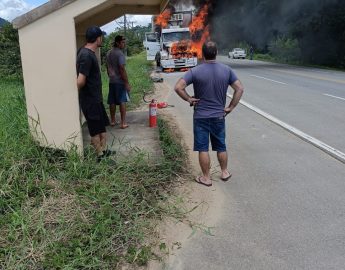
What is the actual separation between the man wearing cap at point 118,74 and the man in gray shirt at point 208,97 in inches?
98.3

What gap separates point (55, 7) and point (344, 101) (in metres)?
9.42

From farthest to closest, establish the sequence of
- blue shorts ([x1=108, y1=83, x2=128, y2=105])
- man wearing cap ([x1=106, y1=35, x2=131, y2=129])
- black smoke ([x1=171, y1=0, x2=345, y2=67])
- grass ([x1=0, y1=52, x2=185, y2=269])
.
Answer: black smoke ([x1=171, y1=0, x2=345, y2=67]) < blue shorts ([x1=108, y1=83, x2=128, y2=105]) < man wearing cap ([x1=106, y1=35, x2=131, y2=129]) < grass ([x1=0, y1=52, x2=185, y2=269])

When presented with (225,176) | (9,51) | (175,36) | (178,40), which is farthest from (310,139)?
(175,36)

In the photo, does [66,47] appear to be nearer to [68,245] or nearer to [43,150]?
[43,150]

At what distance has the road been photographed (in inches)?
136

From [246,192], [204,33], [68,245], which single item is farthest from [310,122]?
[204,33]

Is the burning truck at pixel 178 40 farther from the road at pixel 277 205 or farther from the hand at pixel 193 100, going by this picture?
the hand at pixel 193 100

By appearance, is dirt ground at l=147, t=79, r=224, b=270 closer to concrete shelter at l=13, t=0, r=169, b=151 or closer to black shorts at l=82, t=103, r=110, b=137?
black shorts at l=82, t=103, r=110, b=137

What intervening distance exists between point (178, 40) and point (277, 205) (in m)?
24.5

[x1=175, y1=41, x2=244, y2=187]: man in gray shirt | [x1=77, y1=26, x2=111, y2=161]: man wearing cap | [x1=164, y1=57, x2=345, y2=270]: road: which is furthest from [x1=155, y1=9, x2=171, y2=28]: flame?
[x1=175, y1=41, x2=244, y2=187]: man in gray shirt

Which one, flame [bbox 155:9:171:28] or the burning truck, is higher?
flame [bbox 155:9:171:28]

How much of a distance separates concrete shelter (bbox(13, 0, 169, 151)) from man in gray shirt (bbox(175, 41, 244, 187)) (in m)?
1.43

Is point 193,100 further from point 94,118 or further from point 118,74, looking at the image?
point 118,74

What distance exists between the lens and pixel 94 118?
Result: 17.4 feet
